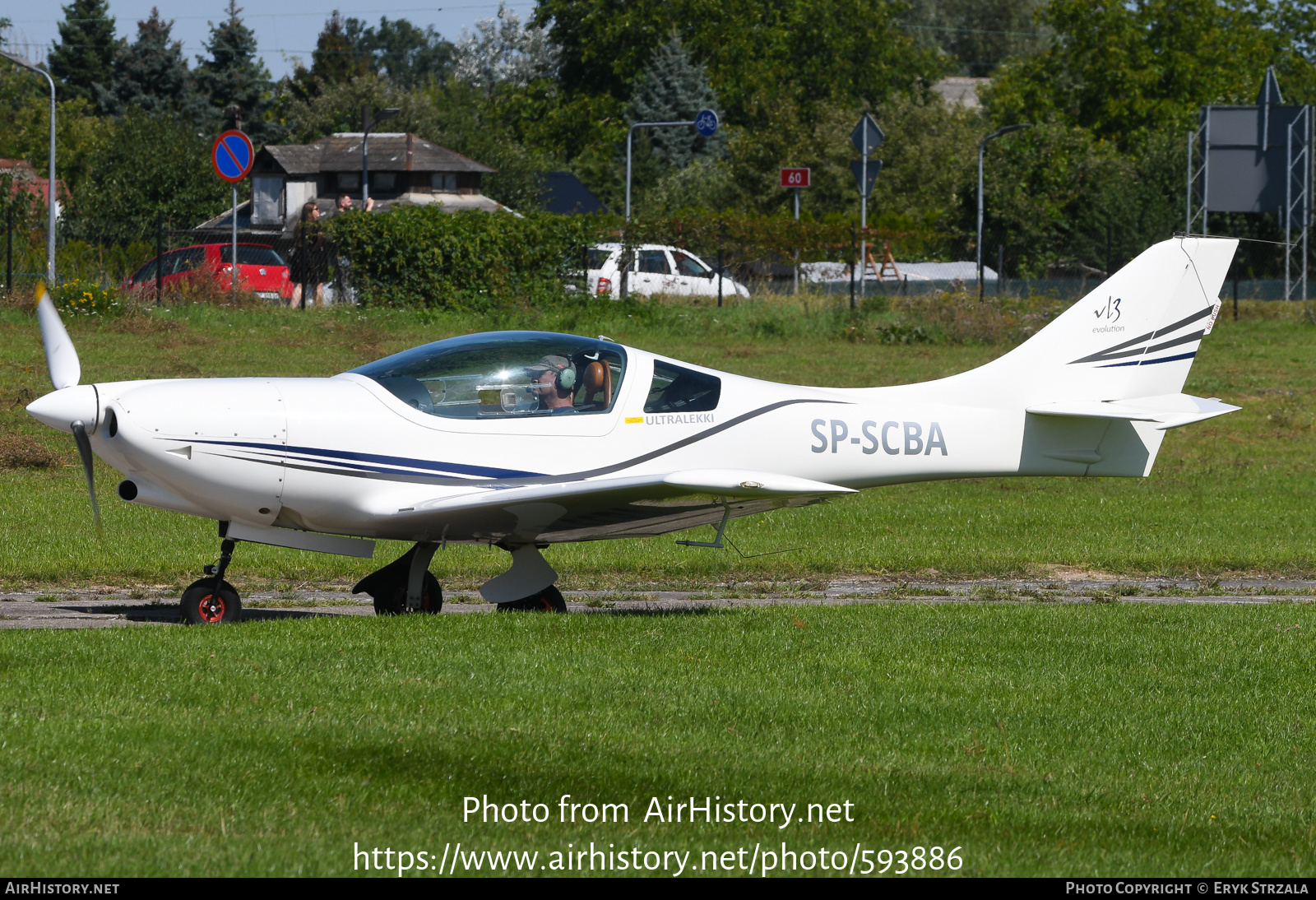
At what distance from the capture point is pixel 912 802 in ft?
18.5

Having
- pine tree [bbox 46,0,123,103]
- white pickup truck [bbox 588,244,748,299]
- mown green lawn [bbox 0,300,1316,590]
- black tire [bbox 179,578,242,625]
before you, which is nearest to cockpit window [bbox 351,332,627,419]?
black tire [bbox 179,578,242,625]

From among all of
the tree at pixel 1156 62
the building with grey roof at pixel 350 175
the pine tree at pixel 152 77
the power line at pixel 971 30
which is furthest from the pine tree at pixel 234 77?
the power line at pixel 971 30

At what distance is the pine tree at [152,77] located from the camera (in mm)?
68125

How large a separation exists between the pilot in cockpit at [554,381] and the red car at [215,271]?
1685 cm

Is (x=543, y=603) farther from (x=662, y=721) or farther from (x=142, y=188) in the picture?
(x=142, y=188)

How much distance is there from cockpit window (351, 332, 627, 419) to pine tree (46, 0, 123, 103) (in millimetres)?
71977

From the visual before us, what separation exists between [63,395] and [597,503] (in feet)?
10.5

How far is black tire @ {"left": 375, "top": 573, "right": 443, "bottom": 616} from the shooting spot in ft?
32.1

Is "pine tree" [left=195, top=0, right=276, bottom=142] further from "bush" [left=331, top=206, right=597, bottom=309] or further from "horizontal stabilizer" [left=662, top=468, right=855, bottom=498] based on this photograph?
"horizontal stabilizer" [left=662, top=468, right=855, bottom=498]

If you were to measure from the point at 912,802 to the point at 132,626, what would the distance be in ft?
16.5

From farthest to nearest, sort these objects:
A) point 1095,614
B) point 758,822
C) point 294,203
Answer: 1. point 294,203
2. point 1095,614
3. point 758,822
